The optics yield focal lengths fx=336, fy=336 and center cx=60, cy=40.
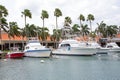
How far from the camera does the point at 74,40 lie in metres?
101

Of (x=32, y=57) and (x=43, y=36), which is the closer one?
(x=32, y=57)

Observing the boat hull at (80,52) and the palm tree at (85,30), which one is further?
the palm tree at (85,30)

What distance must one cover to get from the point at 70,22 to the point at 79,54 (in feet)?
158

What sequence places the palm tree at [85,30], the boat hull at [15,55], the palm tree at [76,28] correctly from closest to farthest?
1. the boat hull at [15,55]
2. the palm tree at [76,28]
3. the palm tree at [85,30]

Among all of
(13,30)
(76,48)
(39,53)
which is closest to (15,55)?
(39,53)

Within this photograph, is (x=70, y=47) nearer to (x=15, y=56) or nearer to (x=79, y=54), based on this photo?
(x=79, y=54)

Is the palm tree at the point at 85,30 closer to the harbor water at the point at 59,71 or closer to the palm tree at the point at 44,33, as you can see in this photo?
the palm tree at the point at 44,33

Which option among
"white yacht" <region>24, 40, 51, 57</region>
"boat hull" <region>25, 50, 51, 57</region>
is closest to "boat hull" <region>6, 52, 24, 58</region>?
"white yacht" <region>24, 40, 51, 57</region>

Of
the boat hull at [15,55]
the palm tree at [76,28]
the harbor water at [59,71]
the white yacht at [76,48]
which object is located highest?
the palm tree at [76,28]

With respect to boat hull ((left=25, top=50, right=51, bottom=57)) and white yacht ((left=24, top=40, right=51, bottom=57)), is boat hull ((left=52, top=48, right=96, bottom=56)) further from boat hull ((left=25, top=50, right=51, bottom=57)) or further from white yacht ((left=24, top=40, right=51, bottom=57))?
boat hull ((left=25, top=50, right=51, bottom=57))

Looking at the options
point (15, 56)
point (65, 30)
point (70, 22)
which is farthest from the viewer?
point (70, 22)

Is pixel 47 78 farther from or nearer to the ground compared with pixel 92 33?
nearer to the ground

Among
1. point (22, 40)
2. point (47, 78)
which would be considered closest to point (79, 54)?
point (22, 40)

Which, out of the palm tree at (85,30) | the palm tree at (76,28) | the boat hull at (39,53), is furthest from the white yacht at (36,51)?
the palm tree at (85,30)
